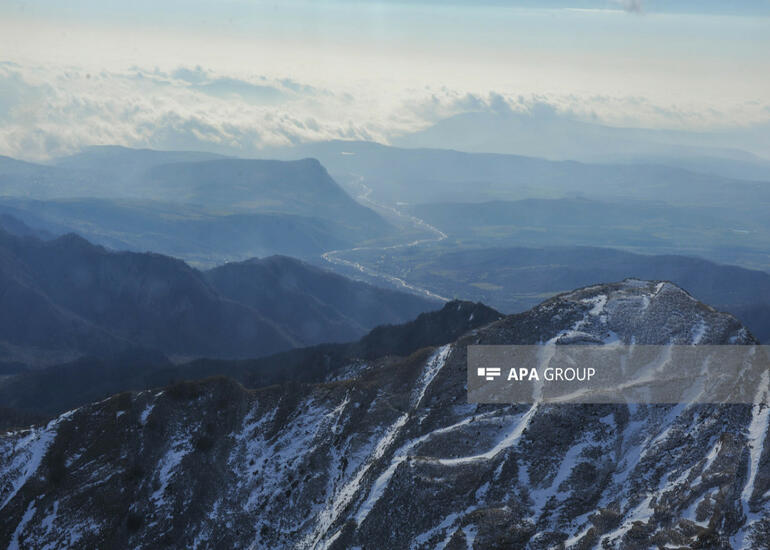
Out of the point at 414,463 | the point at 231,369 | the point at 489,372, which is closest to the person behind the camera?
the point at 414,463

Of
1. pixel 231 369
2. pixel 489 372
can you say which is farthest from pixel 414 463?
pixel 231 369

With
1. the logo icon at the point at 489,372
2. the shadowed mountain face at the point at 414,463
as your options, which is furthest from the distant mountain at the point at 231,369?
the logo icon at the point at 489,372

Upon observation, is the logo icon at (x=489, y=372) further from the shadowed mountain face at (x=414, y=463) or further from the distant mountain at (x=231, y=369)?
the distant mountain at (x=231, y=369)

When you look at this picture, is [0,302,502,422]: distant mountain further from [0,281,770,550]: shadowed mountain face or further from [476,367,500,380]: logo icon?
[476,367,500,380]: logo icon

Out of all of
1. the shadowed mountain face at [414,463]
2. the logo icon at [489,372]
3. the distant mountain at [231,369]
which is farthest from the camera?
the distant mountain at [231,369]

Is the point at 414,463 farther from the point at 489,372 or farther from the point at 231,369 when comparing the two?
the point at 231,369

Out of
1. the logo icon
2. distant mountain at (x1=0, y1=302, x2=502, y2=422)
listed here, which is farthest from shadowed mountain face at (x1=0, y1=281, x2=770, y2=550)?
distant mountain at (x1=0, y1=302, x2=502, y2=422)

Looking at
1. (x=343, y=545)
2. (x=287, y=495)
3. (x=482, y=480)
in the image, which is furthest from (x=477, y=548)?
(x=287, y=495)
